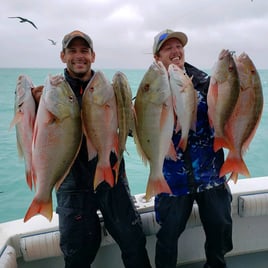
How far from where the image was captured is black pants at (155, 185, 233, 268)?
2.47 meters

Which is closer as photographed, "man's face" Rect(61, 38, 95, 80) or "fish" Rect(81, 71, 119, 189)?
"fish" Rect(81, 71, 119, 189)

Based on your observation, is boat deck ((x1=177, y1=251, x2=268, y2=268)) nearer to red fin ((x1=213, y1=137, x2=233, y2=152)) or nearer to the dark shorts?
the dark shorts

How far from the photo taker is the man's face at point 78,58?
97.0 inches

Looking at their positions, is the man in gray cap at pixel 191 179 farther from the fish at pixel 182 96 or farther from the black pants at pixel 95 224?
the fish at pixel 182 96

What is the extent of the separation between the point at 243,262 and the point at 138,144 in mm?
2029

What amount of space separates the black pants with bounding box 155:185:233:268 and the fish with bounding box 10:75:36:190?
3.48 feet

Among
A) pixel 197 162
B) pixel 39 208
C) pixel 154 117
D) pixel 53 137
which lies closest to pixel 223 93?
pixel 154 117

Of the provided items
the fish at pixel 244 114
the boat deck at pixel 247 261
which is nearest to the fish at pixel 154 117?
the fish at pixel 244 114

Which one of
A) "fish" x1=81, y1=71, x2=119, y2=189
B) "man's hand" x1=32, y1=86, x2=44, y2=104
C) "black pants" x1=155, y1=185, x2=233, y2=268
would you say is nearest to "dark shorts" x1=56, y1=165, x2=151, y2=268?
"black pants" x1=155, y1=185, x2=233, y2=268

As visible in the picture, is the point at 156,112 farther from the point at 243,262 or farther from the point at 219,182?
the point at 243,262

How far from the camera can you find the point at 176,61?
2408 millimetres

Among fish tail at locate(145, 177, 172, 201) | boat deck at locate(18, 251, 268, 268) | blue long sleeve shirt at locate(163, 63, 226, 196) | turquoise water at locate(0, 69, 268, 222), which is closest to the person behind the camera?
fish tail at locate(145, 177, 172, 201)

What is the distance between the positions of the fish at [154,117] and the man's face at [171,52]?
52 cm

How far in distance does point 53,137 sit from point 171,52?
44.2 inches
